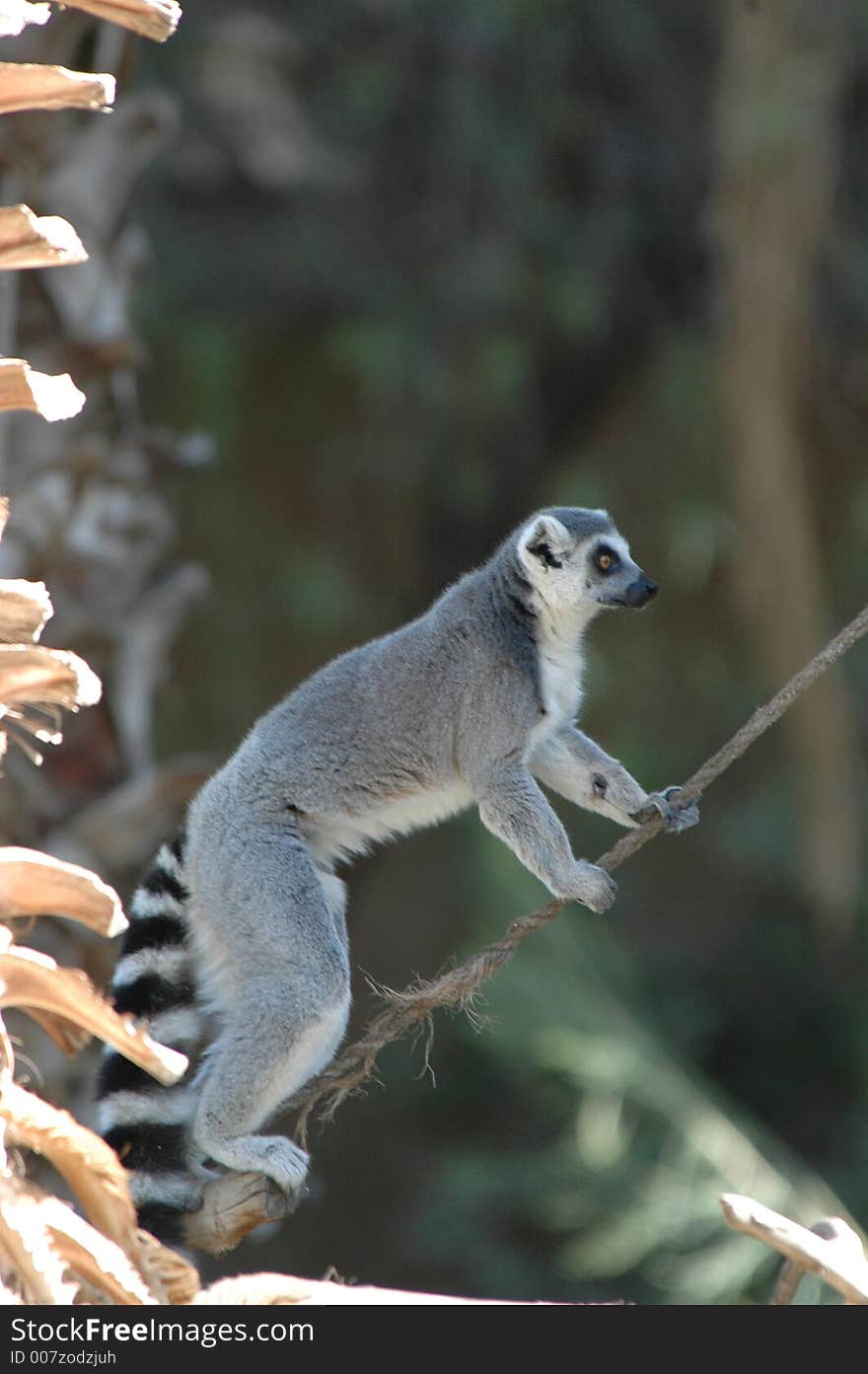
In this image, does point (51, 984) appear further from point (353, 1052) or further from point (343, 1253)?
point (343, 1253)

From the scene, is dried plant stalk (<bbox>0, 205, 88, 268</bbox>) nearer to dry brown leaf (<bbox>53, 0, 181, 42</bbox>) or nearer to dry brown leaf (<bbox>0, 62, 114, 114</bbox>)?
dry brown leaf (<bbox>0, 62, 114, 114</bbox>)

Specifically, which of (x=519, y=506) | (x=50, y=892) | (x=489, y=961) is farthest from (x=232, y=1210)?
(x=519, y=506)

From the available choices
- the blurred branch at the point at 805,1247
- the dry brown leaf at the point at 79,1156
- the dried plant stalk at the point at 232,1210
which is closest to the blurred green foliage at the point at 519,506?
the dried plant stalk at the point at 232,1210

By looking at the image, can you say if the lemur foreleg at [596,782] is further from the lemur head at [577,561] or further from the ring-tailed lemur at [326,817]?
the lemur head at [577,561]

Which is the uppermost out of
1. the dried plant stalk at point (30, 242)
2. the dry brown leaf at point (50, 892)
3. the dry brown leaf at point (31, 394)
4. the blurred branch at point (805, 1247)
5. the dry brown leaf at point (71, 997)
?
the dried plant stalk at point (30, 242)

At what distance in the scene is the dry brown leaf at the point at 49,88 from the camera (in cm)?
180

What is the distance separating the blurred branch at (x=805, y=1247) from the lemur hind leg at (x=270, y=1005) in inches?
38.2

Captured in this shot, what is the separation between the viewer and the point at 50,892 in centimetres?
176

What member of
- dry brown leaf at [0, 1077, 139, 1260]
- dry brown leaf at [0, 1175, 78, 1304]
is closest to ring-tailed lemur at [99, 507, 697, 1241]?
dry brown leaf at [0, 1077, 139, 1260]

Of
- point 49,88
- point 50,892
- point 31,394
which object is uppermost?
point 49,88

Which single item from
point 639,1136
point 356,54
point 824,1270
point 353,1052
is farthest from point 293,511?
point 824,1270

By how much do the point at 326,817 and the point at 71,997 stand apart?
1266 millimetres

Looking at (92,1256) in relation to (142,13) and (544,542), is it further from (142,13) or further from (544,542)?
(544,542)
